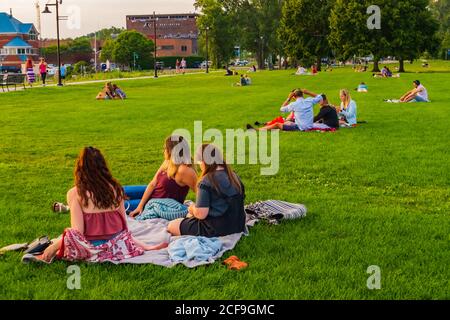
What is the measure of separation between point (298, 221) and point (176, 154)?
176 centimetres

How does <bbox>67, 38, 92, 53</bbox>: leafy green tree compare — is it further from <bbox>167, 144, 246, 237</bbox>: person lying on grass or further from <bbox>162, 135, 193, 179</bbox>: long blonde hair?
<bbox>167, 144, 246, 237</bbox>: person lying on grass

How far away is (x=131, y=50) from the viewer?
106062 millimetres

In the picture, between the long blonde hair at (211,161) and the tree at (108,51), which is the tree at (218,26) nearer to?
the tree at (108,51)

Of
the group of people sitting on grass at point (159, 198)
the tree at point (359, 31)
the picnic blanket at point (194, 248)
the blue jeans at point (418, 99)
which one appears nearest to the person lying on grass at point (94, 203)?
the group of people sitting on grass at point (159, 198)

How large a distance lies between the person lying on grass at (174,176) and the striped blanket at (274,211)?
2.79 ft

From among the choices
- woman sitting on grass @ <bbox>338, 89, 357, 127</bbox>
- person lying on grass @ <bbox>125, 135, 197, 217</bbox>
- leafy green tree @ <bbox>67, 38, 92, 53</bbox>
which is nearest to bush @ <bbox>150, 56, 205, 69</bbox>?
leafy green tree @ <bbox>67, 38, 92, 53</bbox>

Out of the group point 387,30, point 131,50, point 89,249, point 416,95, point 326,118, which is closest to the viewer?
point 89,249

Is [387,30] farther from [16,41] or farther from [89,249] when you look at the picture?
[16,41]

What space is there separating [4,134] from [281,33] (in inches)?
2631

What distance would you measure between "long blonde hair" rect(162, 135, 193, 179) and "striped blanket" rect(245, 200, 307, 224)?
3.37 feet

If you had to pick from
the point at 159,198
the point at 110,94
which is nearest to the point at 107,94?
the point at 110,94

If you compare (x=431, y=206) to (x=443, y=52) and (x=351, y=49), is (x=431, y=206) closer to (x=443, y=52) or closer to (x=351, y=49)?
(x=351, y=49)
